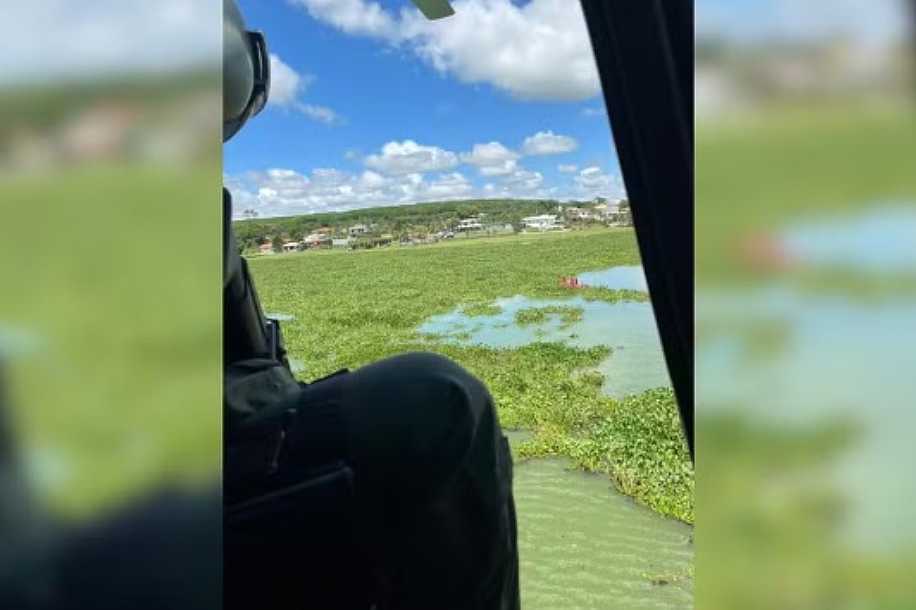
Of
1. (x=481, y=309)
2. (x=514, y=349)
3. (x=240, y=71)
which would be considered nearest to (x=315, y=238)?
(x=514, y=349)

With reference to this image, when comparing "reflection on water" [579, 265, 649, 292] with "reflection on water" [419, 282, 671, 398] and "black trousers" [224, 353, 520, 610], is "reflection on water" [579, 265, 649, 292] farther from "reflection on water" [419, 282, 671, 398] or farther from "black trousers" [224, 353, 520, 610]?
"black trousers" [224, 353, 520, 610]

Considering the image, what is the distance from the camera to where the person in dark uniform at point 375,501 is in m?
0.76

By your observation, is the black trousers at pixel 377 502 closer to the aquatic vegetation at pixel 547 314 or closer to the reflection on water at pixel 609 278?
the aquatic vegetation at pixel 547 314

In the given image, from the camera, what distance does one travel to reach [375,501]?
30.4 inches

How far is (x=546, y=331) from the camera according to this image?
40.9 ft

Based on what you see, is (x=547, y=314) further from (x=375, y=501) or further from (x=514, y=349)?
(x=375, y=501)

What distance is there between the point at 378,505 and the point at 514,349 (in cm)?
1053

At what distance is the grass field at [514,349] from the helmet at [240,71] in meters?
0.45

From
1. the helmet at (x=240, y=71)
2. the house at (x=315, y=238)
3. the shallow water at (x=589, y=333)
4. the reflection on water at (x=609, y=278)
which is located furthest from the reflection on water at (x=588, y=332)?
the helmet at (x=240, y=71)

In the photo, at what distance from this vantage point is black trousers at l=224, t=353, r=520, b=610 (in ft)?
2.49
